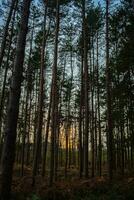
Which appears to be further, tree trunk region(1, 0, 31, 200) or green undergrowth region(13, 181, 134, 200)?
green undergrowth region(13, 181, 134, 200)

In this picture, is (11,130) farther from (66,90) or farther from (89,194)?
(66,90)

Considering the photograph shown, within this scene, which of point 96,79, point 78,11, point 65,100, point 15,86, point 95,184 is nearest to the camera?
point 15,86

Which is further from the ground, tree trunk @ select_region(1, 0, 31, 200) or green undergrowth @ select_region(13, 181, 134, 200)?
tree trunk @ select_region(1, 0, 31, 200)

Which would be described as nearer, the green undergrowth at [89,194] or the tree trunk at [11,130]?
the tree trunk at [11,130]

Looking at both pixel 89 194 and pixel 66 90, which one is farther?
pixel 66 90

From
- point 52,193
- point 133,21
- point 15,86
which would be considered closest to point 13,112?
point 15,86

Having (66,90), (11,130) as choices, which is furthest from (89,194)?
(66,90)

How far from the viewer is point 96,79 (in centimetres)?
2691

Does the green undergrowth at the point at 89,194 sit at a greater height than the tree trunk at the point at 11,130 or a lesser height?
lesser

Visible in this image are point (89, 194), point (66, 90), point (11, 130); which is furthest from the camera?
point (66, 90)

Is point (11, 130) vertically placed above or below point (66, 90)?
below

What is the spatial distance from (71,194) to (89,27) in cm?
1487

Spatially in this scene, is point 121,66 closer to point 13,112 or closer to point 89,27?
point 89,27

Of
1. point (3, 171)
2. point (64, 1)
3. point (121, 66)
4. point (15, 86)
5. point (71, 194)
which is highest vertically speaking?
point (64, 1)
